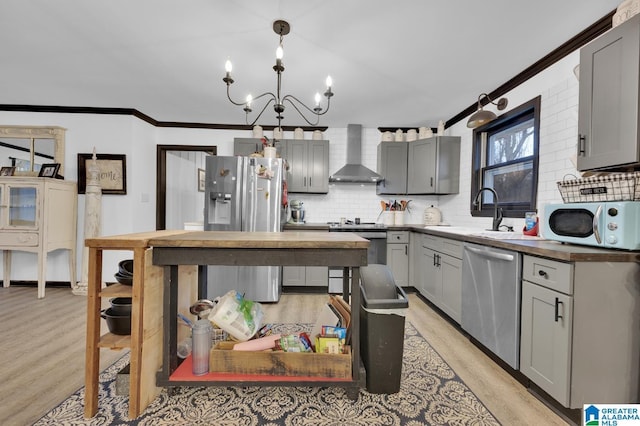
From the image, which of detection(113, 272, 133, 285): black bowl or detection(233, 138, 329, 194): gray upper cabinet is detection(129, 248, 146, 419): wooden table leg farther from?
detection(233, 138, 329, 194): gray upper cabinet

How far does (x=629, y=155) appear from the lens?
4.94ft

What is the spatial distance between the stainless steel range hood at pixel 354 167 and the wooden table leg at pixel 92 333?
10.4 ft

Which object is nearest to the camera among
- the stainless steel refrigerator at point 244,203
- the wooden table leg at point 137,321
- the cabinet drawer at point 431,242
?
the wooden table leg at point 137,321

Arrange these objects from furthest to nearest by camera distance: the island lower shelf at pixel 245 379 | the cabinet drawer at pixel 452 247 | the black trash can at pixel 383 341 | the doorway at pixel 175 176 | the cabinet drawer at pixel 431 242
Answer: the doorway at pixel 175 176 → the cabinet drawer at pixel 431 242 → the cabinet drawer at pixel 452 247 → the black trash can at pixel 383 341 → the island lower shelf at pixel 245 379

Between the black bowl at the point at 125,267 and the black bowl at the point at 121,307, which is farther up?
the black bowl at the point at 125,267

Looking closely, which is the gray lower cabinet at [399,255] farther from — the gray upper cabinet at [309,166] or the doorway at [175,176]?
the doorway at [175,176]

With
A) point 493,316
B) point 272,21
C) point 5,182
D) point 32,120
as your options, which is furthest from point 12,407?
point 32,120

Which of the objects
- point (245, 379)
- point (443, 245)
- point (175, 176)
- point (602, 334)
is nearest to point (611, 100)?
point (602, 334)

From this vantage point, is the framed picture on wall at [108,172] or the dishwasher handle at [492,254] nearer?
the dishwasher handle at [492,254]

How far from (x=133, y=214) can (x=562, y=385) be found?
15.7 ft

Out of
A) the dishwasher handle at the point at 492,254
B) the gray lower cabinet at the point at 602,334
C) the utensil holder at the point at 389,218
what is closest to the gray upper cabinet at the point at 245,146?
the utensil holder at the point at 389,218

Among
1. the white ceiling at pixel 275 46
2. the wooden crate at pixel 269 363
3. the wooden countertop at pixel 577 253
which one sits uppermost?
the white ceiling at pixel 275 46

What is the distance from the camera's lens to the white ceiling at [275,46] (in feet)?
6.48

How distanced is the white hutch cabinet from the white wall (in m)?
0.40
